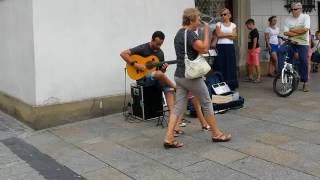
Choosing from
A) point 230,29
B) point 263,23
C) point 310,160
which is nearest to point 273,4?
point 263,23

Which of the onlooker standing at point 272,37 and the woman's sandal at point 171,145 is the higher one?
the onlooker standing at point 272,37

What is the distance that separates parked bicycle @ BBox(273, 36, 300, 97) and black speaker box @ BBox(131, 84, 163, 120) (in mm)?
2720

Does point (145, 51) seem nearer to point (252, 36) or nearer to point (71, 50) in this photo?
point (71, 50)

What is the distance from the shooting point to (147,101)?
23.5 ft

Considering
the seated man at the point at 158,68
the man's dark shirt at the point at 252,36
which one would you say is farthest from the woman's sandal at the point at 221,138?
the man's dark shirt at the point at 252,36

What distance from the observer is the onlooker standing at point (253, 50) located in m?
10.7

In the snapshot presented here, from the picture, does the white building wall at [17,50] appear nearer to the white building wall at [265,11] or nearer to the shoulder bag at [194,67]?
the shoulder bag at [194,67]

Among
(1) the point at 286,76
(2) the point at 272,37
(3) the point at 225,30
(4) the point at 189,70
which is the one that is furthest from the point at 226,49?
(4) the point at 189,70

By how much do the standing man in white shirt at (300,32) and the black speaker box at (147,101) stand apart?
3.30 meters

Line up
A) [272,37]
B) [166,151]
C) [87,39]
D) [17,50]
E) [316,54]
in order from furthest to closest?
[316,54]
[272,37]
[17,50]
[87,39]
[166,151]

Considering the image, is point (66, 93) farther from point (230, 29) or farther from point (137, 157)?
Answer: point (230, 29)

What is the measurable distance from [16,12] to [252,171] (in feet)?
15.0

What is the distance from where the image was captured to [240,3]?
36.4 ft

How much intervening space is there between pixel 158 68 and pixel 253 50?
4443mm
